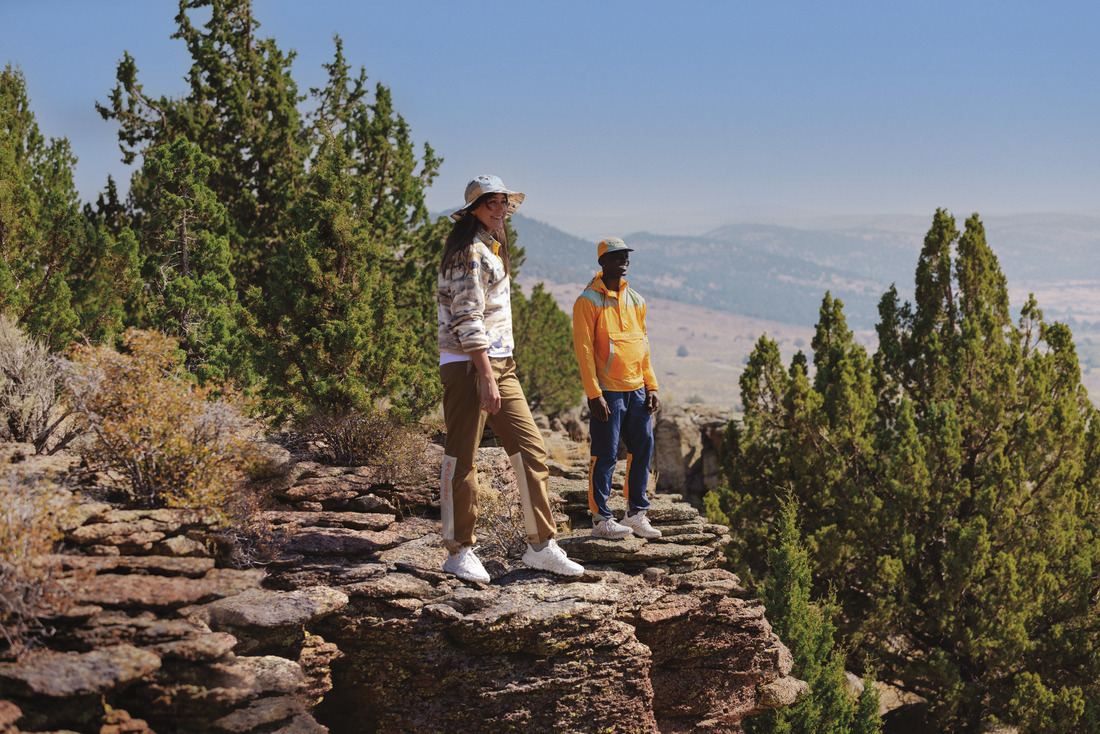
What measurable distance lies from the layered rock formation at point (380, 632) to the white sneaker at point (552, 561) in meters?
0.16

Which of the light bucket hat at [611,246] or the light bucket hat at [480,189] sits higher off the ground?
the light bucket hat at [480,189]

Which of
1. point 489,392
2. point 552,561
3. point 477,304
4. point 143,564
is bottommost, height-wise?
point 552,561

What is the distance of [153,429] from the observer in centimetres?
631

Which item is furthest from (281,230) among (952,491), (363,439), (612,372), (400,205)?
(952,491)

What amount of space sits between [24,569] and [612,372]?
15.0 ft

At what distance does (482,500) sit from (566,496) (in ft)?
4.56

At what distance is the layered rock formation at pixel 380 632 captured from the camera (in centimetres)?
506

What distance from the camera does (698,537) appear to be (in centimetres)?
823

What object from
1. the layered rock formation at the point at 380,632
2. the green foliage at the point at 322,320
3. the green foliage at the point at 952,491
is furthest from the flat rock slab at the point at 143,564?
the green foliage at the point at 952,491

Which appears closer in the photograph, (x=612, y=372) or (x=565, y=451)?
(x=612, y=372)

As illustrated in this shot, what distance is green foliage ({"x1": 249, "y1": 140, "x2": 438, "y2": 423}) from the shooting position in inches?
378

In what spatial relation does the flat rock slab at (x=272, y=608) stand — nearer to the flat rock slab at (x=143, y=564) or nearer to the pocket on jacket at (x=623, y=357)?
the flat rock slab at (x=143, y=564)

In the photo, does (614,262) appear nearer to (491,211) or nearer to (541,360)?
(491,211)

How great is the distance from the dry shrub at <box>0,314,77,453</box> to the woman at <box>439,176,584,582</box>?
3691 mm
